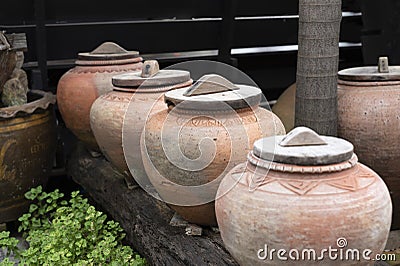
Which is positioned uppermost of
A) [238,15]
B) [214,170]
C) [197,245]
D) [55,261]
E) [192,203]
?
[238,15]

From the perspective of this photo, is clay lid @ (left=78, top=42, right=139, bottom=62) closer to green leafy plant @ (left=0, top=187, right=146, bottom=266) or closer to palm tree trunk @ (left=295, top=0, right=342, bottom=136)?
green leafy plant @ (left=0, top=187, right=146, bottom=266)

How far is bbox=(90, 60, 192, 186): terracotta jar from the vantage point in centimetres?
259

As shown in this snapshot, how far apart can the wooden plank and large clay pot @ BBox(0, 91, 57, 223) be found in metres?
0.28

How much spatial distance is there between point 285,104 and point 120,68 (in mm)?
1058

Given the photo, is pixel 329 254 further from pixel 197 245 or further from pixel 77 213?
pixel 77 213

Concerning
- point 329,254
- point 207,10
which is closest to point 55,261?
point 329,254

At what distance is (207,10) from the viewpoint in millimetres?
4625

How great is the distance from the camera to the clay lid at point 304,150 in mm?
1651

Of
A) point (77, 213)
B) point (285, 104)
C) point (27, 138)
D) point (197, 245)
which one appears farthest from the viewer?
point (285, 104)

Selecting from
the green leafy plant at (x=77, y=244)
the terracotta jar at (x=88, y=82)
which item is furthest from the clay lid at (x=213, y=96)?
the terracotta jar at (x=88, y=82)

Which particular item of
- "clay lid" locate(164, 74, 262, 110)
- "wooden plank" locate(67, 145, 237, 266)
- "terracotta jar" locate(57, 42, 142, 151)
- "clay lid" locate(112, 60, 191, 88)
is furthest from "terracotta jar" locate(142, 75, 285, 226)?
"terracotta jar" locate(57, 42, 142, 151)

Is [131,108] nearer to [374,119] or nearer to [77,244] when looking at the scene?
[77,244]

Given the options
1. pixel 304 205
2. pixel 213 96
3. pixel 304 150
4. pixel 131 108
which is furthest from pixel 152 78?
pixel 304 205

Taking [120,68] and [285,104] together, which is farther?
[285,104]
